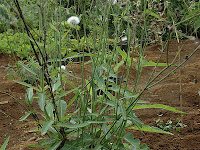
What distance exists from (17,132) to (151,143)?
1.42m

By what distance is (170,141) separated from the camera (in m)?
2.48

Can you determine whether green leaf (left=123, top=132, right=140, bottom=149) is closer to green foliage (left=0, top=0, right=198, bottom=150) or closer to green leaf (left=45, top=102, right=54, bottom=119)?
green foliage (left=0, top=0, right=198, bottom=150)

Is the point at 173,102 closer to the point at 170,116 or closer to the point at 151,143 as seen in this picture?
the point at 170,116

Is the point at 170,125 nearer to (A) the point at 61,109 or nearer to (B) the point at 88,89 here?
(B) the point at 88,89

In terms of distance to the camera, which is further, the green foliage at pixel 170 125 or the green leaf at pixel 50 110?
the green foliage at pixel 170 125

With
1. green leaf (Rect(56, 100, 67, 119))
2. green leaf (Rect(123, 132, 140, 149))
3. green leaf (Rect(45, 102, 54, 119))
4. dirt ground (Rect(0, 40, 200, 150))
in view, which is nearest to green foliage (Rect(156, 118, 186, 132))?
dirt ground (Rect(0, 40, 200, 150))

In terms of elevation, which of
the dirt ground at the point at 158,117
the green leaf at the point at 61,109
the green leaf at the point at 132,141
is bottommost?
the dirt ground at the point at 158,117

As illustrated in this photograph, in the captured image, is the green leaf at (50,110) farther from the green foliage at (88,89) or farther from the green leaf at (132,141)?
the green leaf at (132,141)

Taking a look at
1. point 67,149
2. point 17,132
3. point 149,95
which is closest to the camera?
point 67,149

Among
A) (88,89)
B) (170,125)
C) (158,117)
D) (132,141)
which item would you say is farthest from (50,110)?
(158,117)

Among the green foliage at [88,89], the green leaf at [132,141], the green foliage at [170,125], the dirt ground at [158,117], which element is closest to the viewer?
the green foliage at [88,89]

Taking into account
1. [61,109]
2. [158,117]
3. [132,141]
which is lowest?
[158,117]

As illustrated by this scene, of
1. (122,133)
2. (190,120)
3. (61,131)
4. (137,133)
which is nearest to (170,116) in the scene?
(190,120)

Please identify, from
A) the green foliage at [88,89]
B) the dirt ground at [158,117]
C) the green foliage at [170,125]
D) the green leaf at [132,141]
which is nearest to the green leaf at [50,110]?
the green foliage at [88,89]
